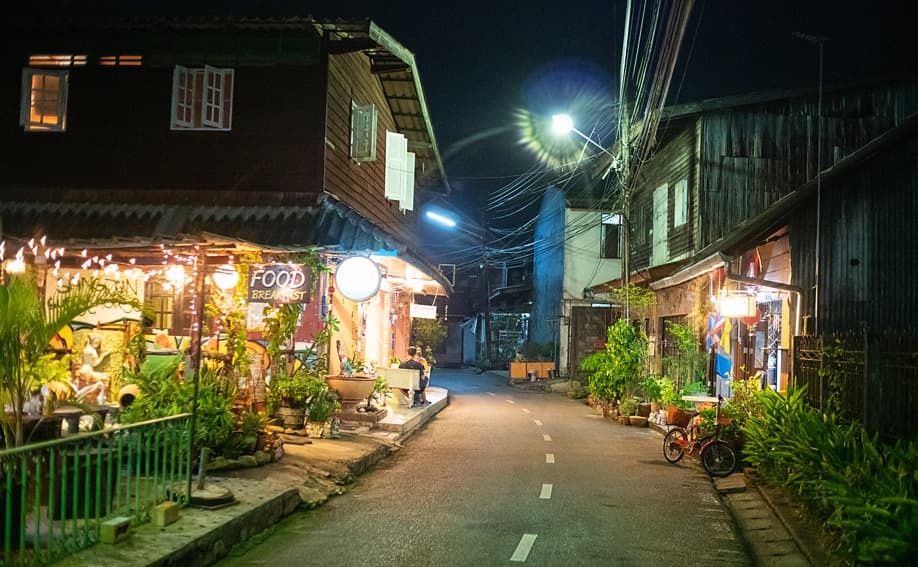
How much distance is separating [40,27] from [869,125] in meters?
21.9

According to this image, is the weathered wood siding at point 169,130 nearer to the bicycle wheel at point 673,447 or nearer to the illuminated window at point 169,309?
the illuminated window at point 169,309

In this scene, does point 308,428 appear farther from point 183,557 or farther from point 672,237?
point 672,237

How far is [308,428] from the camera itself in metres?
14.4

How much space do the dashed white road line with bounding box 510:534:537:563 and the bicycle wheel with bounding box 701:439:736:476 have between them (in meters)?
5.56

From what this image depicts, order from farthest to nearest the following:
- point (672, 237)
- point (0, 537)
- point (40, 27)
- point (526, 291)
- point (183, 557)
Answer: point (526, 291), point (672, 237), point (40, 27), point (183, 557), point (0, 537)

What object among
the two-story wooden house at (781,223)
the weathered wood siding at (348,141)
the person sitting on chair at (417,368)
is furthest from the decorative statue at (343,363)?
the two-story wooden house at (781,223)

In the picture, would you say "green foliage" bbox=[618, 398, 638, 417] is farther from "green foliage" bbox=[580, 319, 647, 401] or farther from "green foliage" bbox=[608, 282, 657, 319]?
"green foliage" bbox=[608, 282, 657, 319]

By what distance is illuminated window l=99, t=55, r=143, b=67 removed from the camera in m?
16.1

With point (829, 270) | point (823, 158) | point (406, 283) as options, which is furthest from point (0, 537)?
point (823, 158)

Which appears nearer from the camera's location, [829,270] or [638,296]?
[829,270]

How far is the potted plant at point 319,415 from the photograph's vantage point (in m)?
14.4

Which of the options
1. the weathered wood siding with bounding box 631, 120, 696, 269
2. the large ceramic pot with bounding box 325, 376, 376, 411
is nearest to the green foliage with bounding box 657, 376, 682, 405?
the weathered wood siding with bounding box 631, 120, 696, 269

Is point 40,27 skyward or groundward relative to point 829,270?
skyward

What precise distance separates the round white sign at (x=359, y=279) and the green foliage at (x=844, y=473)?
701cm
